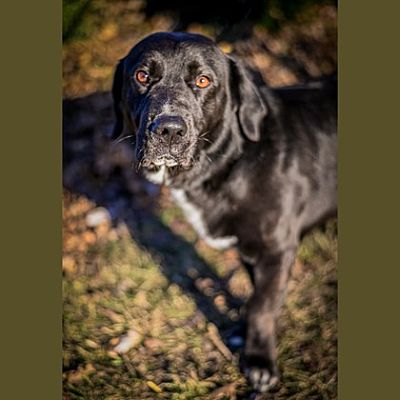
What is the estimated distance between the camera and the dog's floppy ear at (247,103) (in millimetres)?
4211

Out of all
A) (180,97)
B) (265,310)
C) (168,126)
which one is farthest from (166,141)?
(265,310)

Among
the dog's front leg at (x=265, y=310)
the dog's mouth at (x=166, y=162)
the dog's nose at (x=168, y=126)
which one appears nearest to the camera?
the dog's nose at (x=168, y=126)

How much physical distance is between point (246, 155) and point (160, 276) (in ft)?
3.45

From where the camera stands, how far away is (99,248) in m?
4.14

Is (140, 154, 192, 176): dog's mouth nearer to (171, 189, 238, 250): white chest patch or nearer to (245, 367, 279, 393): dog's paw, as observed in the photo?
(171, 189, 238, 250): white chest patch

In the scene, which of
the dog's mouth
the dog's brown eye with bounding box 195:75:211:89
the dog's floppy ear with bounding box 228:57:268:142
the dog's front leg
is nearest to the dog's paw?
the dog's front leg

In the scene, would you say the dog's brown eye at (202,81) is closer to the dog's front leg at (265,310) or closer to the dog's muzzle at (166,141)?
the dog's muzzle at (166,141)

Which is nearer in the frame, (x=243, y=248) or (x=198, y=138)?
(x=198, y=138)

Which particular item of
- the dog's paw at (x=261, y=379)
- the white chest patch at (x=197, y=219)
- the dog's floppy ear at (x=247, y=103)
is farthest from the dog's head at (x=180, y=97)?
the dog's paw at (x=261, y=379)

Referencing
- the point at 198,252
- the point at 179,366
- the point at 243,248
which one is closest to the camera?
the point at 179,366

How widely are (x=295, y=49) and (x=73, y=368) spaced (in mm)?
2540

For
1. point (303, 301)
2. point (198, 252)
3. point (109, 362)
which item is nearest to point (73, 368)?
point (109, 362)

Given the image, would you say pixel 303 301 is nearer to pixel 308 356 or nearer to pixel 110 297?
pixel 308 356

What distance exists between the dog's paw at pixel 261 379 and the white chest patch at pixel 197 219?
2.90ft
